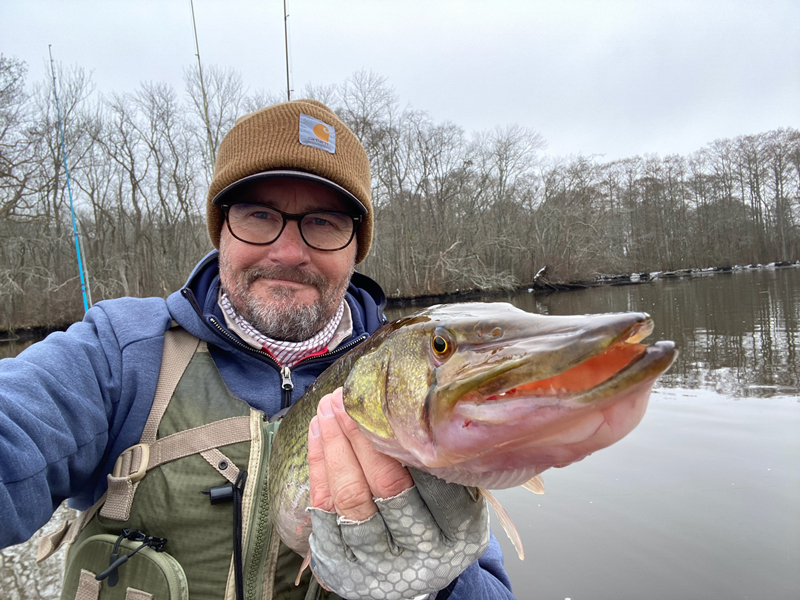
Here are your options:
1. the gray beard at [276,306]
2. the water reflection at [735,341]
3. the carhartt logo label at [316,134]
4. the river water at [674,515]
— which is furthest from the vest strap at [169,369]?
the water reflection at [735,341]

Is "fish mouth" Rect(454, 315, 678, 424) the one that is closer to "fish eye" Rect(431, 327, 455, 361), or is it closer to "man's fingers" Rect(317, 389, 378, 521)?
"fish eye" Rect(431, 327, 455, 361)

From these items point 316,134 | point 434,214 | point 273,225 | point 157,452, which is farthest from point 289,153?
point 434,214

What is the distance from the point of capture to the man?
114 cm

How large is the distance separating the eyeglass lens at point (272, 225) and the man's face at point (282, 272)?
0.08ft

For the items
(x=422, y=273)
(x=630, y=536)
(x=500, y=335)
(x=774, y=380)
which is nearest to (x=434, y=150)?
(x=422, y=273)

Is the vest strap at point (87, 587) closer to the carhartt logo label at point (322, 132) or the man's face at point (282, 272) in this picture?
the man's face at point (282, 272)

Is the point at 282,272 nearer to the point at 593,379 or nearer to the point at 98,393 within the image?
the point at 98,393

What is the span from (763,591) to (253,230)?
13.6 ft

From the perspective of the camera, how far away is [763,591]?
2.99 metres

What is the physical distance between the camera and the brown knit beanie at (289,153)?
1.87m

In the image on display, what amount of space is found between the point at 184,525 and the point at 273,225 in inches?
47.9

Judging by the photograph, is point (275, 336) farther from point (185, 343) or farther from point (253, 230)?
point (253, 230)

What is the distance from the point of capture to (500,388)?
0.73 meters

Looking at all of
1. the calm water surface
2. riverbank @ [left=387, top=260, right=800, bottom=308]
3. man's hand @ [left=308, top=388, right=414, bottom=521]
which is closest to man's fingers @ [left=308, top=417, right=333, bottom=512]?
man's hand @ [left=308, top=388, right=414, bottom=521]
